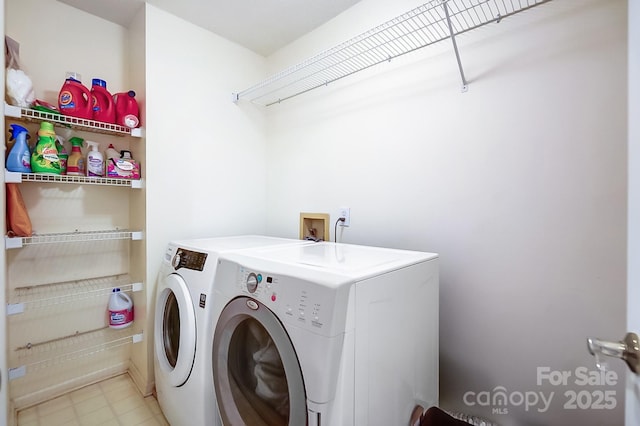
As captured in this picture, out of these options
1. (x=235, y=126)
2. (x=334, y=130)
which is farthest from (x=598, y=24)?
(x=235, y=126)

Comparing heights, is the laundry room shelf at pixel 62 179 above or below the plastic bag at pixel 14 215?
above

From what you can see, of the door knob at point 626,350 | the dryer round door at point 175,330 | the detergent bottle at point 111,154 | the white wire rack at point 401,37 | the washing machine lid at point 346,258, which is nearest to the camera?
the door knob at point 626,350

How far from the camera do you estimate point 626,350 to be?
56cm

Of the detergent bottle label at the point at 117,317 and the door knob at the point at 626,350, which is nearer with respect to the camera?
the door knob at the point at 626,350

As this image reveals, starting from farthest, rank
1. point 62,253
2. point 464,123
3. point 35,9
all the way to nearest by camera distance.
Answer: point 62,253 < point 35,9 < point 464,123

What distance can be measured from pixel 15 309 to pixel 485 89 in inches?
97.6

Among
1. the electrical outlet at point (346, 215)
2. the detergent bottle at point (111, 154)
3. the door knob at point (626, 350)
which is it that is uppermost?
the detergent bottle at point (111, 154)

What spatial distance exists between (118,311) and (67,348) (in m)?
0.35

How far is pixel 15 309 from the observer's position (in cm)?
137

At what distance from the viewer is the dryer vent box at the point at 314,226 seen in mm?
1932

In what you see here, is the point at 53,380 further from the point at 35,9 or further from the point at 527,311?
the point at 527,311

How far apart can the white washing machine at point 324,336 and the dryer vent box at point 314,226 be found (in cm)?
59

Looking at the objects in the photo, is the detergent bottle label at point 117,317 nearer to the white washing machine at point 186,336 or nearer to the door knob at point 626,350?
the white washing machine at point 186,336

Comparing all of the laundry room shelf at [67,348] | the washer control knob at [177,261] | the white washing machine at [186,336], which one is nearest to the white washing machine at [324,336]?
the white washing machine at [186,336]
